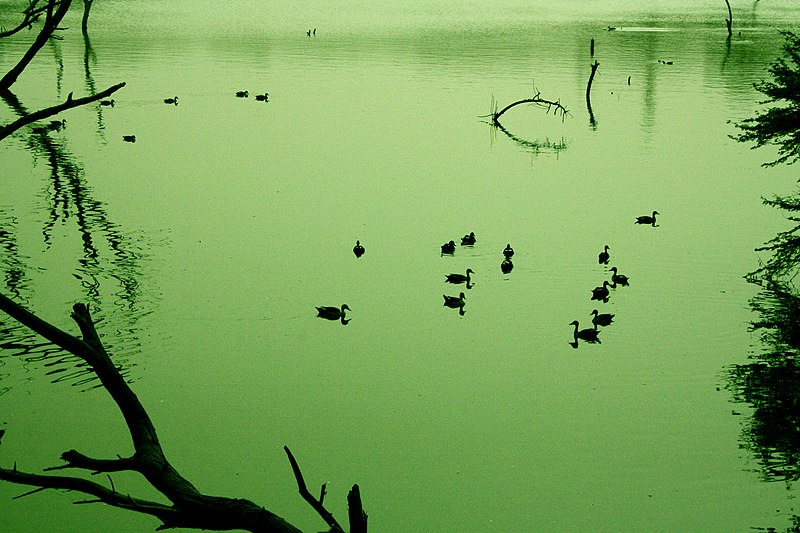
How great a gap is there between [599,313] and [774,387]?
13.4 feet

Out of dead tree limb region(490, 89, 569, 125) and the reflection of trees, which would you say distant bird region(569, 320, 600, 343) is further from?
dead tree limb region(490, 89, 569, 125)

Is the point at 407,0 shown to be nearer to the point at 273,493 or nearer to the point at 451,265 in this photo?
the point at 451,265

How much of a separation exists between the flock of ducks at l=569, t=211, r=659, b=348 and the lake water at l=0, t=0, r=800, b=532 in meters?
0.26

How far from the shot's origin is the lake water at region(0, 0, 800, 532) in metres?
A: 13.5

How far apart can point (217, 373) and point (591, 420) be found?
6.42 meters

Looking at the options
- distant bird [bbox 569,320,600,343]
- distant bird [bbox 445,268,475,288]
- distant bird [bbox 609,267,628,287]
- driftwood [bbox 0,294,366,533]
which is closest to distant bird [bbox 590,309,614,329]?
distant bird [bbox 569,320,600,343]

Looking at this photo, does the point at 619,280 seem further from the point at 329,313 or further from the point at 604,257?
the point at 329,313

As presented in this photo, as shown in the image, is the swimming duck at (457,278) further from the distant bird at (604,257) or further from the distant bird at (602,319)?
the distant bird at (604,257)

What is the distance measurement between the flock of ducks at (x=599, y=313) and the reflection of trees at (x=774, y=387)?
2633 mm

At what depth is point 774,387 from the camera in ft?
55.3

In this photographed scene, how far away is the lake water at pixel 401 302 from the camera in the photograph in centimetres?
1349

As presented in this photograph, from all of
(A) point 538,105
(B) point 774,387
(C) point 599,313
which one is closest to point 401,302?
(C) point 599,313

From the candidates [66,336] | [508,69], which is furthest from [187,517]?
[508,69]

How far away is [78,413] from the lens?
49.3 ft
